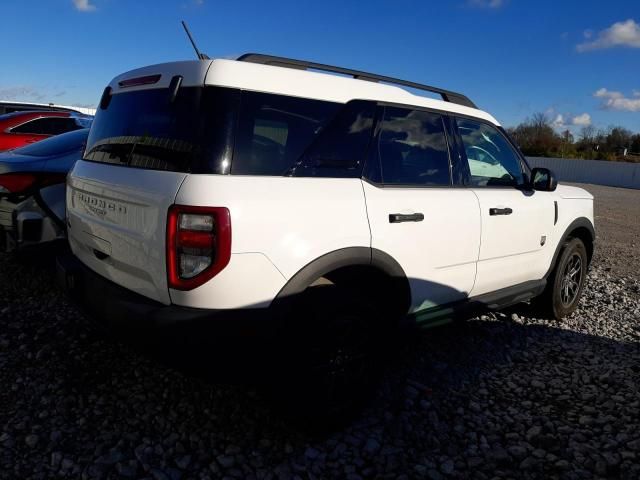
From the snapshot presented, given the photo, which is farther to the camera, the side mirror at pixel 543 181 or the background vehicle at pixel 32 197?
the background vehicle at pixel 32 197

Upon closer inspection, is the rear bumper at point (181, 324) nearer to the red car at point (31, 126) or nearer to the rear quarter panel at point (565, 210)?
the rear quarter panel at point (565, 210)

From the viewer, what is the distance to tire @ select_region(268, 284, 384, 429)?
2557 millimetres

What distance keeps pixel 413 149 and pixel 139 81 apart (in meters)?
1.67

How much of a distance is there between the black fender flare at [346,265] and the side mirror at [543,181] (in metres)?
1.73

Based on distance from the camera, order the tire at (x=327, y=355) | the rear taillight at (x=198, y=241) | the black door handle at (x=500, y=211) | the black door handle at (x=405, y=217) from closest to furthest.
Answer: the rear taillight at (x=198, y=241)
the tire at (x=327, y=355)
the black door handle at (x=405, y=217)
the black door handle at (x=500, y=211)

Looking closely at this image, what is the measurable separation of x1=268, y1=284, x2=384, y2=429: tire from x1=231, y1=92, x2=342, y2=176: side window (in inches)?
26.2

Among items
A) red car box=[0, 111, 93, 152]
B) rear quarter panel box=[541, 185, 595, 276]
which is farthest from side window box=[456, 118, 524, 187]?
red car box=[0, 111, 93, 152]

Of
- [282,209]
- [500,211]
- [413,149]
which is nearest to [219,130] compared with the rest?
[282,209]

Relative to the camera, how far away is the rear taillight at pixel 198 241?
2.22 m

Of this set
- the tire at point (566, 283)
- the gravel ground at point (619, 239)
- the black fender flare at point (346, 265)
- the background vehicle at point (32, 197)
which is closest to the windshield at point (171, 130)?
the black fender flare at point (346, 265)

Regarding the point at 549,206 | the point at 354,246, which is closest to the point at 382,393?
the point at 354,246

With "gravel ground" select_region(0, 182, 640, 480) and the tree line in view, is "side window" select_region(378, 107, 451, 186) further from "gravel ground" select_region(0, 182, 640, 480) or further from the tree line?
the tree line

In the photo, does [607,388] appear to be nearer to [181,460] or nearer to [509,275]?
[509,275]

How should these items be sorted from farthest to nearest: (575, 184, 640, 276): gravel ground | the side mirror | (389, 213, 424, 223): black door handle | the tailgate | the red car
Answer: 1. the red car
2. (575, 184, 640, 276): gravel ground
3. the side mirror
4. (389, 213, 424, 223): black door handle
5. the tailgate
